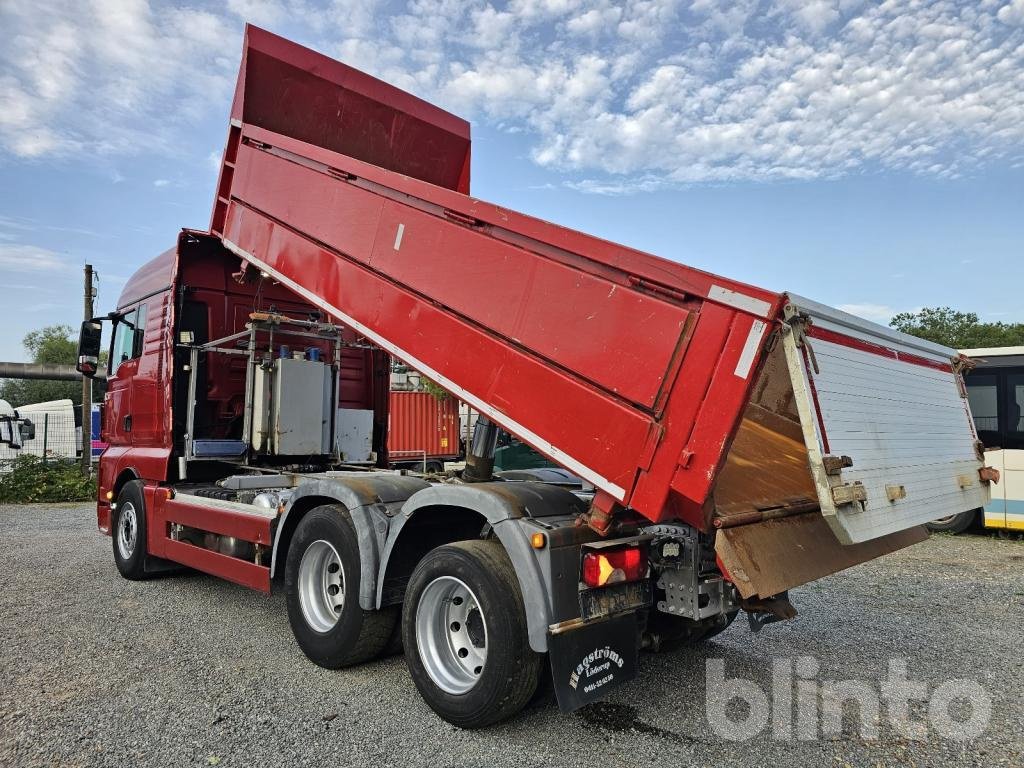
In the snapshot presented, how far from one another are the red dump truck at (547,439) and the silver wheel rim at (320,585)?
2 cm

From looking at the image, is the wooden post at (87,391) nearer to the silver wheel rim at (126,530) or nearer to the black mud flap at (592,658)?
the silver wheel rim at (126,530)

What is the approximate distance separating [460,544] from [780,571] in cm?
156

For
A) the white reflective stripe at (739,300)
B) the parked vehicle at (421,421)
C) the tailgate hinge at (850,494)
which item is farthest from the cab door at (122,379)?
the parked vehicle at (421,421)

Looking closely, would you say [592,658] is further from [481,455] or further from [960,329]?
[960,329]

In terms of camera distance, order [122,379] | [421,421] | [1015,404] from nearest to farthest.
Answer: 1. [122,379]
2. [1015,404]
3. [421,421]

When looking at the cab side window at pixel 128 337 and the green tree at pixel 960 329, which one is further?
the green tree at pixel 960 329

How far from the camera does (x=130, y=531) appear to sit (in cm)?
714

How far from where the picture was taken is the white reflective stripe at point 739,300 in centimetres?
281

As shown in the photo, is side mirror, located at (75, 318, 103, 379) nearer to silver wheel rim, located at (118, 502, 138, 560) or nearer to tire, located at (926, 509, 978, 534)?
silver wheel rim, located at (118, 502, 138, 560)

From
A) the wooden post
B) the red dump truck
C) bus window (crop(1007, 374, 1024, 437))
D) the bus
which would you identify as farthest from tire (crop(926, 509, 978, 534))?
the wooden post

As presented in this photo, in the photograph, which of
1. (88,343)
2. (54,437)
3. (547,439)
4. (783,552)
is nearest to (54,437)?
(54,437)

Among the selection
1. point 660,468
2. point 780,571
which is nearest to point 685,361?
point 660,468

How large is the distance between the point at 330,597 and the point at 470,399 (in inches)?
69.8

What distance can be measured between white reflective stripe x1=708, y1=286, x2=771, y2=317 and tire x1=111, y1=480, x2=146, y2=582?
20.1 ft
